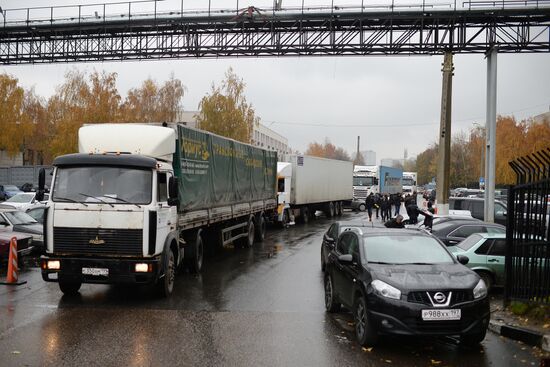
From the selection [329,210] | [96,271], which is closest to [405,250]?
[96,271]

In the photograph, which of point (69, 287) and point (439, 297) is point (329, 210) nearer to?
point (69, 287)

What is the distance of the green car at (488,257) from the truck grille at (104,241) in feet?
22.0

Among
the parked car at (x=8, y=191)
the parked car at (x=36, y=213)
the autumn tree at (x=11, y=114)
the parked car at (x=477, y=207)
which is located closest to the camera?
the parked car at (x=36, y=213)

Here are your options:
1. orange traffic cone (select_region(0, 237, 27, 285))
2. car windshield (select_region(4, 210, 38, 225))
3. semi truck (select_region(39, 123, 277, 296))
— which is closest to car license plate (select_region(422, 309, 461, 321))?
semi truck (select_region(39, 123, 277, 296))

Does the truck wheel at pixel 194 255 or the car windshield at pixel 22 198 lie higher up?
the car windshield at pixel 22 198

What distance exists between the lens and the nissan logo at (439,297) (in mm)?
7062

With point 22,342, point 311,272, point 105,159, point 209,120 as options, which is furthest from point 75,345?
point 209,120

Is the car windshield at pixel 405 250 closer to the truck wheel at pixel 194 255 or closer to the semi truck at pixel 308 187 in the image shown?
the truck wheel at pixel 194 255

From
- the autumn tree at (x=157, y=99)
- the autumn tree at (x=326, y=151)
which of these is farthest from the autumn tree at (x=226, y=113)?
the autumn tree at (x=326, y=151)

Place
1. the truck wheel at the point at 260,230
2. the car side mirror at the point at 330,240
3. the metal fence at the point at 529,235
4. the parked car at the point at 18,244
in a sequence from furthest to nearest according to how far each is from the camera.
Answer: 1. the truck wheel at the point at 260,230
2. the parked car at the point at 18,244
3. the car side mirror at the point at 330,240
4. the metal fence at the point at 529,235

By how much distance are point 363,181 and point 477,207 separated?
24824 mm

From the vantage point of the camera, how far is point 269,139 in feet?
392

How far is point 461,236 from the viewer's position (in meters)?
14.9

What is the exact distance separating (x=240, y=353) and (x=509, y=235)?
205 inches
